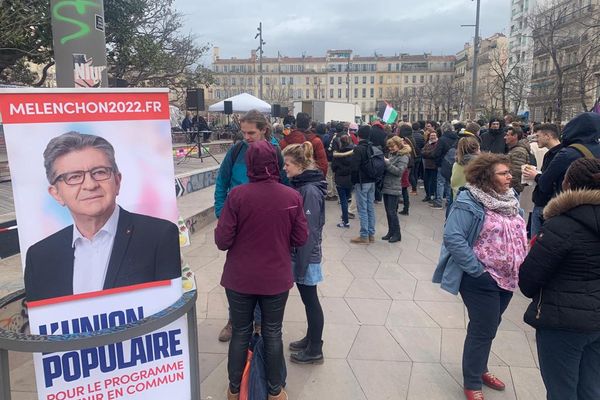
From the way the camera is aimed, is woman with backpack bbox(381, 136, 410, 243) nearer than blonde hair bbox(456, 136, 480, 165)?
No

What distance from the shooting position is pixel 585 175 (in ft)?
7.01

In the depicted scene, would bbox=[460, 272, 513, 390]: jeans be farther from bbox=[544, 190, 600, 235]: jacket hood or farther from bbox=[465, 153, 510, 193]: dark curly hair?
bbox=[544, 190, 600, 235]: jacket hood

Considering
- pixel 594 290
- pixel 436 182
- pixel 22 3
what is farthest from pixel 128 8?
pixel 594 290

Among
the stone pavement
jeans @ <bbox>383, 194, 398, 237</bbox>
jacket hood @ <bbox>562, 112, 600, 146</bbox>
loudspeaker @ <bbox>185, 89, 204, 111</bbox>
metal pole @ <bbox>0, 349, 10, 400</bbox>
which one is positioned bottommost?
the stone pavement

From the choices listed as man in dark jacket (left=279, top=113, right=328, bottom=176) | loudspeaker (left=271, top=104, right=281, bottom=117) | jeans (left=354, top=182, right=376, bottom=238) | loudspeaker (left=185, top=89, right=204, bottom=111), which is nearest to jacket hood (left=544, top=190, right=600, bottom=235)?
jeans (left=354, top=182, right=376, bottom=238)

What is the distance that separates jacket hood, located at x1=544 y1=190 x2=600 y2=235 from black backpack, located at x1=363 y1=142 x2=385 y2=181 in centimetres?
444

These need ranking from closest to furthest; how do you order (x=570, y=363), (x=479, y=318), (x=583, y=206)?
(x=583, y=206) < (x=570, y=363) < (x=479, y=318)

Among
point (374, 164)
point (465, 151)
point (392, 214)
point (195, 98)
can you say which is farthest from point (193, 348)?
point (195, 98)

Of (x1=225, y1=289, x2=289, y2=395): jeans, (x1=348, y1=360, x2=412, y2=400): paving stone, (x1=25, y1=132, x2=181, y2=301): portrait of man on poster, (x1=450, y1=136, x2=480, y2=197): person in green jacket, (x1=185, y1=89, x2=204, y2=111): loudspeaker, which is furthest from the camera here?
(x1=185, y1=89, x2=204, y2=111): loudspeaker

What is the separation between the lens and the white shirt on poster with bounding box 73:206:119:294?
70.3 inches

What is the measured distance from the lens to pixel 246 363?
9.07 feet

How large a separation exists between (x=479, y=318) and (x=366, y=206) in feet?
13.2

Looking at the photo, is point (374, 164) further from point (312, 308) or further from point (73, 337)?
point (73, 337)

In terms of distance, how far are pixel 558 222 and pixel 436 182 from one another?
8135 mm
